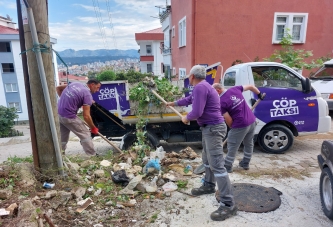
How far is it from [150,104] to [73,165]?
200 cm

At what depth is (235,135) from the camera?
3684mm

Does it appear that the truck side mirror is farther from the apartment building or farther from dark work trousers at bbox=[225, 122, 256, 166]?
the apartment building

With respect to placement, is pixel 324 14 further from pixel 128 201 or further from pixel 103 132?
pixel 128 201

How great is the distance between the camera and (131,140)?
5141 mm

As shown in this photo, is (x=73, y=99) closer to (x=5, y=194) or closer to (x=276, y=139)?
(x=5, y=194)

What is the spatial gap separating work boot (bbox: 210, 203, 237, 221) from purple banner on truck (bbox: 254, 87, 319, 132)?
2.72 metres

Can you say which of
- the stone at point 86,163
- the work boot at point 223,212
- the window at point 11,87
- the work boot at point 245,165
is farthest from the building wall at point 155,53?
the work boot at point 223,212

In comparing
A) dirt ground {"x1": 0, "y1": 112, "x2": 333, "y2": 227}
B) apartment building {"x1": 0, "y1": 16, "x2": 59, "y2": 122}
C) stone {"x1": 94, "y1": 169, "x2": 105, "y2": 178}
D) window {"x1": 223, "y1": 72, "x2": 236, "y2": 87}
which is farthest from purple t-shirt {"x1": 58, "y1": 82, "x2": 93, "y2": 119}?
apartment building {"x1": 0, "y1": 16, "x2": 59, "y2": 122}

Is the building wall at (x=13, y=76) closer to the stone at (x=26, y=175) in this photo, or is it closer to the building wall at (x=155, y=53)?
the building wall at (x=155, y=53)

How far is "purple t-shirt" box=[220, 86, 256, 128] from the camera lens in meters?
3.53

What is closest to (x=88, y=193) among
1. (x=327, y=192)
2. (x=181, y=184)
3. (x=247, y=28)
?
(x=181, y=184)

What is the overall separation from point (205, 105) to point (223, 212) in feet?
4.21

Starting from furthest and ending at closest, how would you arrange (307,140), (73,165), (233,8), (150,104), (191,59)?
(191,59)
(233,8)
(307,140)
(150,104)
(73,165)

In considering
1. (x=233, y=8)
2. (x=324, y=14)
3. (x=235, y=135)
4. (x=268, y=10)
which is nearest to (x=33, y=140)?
(x=235, y=135)
